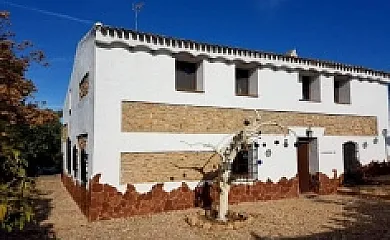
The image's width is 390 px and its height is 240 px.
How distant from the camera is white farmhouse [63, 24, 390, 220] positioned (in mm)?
10711

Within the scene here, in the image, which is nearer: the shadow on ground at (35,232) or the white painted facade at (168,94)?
the shadow on ground at (35,232)

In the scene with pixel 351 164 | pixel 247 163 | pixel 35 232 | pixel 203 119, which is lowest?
pixel 35 232

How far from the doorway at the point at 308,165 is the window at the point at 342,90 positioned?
2845mm

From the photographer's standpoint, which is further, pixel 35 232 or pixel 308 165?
pixel 308 165

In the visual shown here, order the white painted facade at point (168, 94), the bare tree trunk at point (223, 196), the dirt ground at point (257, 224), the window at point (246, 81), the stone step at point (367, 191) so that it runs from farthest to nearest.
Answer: the window at point (246, 81) < the stone step at point (367, 191) < the white painted facade at point (168, 94) < the bare tree trunk at point (223, 196) < the dirt ground at point (257, 224)

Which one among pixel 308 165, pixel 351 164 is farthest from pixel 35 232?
pixel 351 164

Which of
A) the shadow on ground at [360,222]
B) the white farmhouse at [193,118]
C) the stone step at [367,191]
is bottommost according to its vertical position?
the shadow on ground at [360,222]

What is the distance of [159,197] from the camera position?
37.1ft

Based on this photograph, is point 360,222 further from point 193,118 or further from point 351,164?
point 351,164

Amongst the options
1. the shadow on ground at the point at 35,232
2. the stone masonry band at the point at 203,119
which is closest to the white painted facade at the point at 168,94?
the stone masonry band at the point at 203,119

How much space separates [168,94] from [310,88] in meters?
7.12

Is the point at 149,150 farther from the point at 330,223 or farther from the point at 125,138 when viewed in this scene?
the point at 330,223

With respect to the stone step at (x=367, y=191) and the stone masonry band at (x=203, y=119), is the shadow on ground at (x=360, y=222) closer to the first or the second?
the stone step at (x=367, y=191)

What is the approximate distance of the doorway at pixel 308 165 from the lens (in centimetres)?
1499
